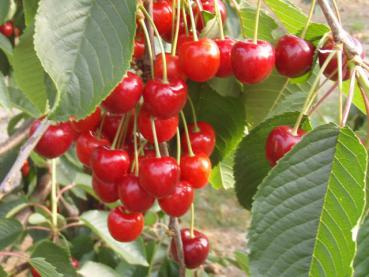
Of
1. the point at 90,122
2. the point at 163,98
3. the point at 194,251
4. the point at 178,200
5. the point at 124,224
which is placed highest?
the point at 163,98

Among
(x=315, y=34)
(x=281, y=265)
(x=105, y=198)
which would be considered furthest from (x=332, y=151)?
(x=105, y=198)

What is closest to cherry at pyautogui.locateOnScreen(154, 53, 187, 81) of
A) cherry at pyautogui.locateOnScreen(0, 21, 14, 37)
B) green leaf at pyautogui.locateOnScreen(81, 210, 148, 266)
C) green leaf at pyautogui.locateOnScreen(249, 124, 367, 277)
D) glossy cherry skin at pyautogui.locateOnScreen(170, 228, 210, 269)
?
green leaf at pyautogui.locateOnScreen(249, 124, 367, 277)

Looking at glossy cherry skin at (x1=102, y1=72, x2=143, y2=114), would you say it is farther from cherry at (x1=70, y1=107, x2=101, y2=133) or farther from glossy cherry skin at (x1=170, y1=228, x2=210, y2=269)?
glossy cherry skin at (x1=170, y1=228, x2=210, y2=269)

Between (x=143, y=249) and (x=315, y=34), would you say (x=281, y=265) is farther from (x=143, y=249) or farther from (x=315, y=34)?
(x=143, y=249)

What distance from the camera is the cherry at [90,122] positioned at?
3.72 ft

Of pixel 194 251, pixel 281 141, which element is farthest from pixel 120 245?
pixel 281 141

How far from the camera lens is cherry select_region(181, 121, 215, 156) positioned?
121cm

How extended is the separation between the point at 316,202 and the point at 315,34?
0.37m

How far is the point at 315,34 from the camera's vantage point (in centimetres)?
118

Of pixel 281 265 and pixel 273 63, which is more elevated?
pixel 273 63

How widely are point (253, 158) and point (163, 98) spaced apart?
283 mm

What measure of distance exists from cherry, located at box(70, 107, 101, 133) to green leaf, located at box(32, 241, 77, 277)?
2.49ft

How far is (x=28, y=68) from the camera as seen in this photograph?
139 centimetres

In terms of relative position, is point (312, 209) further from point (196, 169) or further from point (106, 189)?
point (106, 189)
